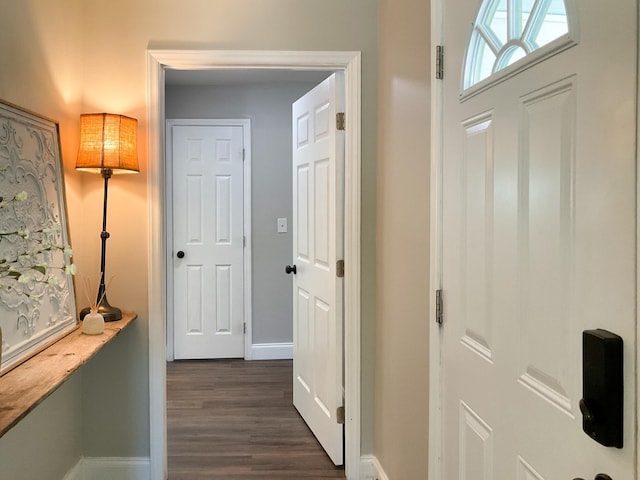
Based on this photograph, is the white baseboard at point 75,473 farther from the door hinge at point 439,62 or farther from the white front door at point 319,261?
the door hinge at point 439,62

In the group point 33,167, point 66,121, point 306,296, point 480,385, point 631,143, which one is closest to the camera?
point 631,143

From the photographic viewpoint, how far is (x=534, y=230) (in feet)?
3.60

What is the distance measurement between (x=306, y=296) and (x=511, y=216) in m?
2.04

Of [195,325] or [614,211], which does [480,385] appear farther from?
[195,325]

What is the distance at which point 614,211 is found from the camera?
86cm

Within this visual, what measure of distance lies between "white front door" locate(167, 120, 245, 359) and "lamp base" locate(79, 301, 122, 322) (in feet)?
6.93

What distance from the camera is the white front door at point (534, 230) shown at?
0.85 meters

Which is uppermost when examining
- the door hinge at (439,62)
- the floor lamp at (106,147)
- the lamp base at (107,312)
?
the door hinge at (439,62)

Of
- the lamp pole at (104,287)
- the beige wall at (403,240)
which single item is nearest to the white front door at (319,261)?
the beige wall at (403,240)

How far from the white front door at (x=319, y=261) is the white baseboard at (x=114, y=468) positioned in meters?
0.94

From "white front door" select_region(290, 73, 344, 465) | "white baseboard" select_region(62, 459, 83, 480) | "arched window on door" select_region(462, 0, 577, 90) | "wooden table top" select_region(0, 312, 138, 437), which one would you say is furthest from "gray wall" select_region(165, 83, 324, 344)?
"arched window on door" select_region(462, 0, 577, 90)

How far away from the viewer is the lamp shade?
2.18m

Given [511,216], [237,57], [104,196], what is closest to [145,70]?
[237,57]

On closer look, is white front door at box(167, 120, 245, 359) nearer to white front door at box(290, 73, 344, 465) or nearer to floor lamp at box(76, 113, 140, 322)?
white front door at box(290, 73, 344, 465)
